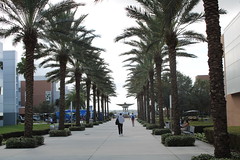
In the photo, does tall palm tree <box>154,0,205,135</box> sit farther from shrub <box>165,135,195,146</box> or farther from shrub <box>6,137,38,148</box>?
shrub <box>6,137,38,148</box>

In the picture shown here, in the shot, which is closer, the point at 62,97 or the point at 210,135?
the point at 210,135

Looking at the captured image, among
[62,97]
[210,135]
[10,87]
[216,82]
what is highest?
[10,87]

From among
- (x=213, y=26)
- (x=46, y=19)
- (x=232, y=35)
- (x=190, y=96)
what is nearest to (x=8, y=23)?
(x=46, y=19)

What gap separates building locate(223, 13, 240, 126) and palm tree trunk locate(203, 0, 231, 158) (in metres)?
25.5

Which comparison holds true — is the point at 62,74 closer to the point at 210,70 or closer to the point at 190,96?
the point at 210,70

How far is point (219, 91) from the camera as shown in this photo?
1050 centimetres

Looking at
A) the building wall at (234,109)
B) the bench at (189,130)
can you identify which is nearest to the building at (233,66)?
the building wall at (234,109)

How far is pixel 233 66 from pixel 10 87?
40103 mm

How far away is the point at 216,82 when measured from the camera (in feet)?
34.6

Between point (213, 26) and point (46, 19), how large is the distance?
1233 centimetres

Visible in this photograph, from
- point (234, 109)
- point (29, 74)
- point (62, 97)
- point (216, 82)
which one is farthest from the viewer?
point (234, 109)

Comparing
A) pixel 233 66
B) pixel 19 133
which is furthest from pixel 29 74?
pixel 233 66

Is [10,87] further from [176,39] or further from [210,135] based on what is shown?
[210,135]

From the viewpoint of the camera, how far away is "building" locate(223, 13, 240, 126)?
1407 inches
